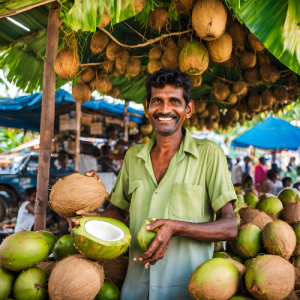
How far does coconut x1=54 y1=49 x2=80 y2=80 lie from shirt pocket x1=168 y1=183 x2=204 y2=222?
5.36 ft

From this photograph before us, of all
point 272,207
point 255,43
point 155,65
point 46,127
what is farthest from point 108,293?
point 255,43

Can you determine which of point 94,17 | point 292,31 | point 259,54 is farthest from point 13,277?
point 259,54

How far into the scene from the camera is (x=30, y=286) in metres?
1.56

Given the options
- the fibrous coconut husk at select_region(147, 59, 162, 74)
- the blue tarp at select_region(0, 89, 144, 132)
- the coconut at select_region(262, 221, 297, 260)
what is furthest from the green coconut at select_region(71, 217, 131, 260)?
the blue tarp at select_region(0, 89, 144, 132)

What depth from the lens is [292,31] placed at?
5.89ft

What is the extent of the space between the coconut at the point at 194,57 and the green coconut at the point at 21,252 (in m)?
1.87

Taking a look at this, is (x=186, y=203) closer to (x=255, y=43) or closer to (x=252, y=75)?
(x=255, y=43)

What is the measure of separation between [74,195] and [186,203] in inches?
27.1

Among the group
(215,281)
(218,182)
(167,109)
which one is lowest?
(215,281)

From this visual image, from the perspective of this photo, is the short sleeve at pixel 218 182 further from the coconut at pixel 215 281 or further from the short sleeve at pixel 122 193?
the short sleeve at pixel 122 193

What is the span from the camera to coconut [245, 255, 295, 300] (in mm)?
1444

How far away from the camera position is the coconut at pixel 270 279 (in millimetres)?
1444

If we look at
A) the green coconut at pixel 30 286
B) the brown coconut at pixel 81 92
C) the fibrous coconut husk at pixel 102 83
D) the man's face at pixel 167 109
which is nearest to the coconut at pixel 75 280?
the green coconut at pixel 30 286

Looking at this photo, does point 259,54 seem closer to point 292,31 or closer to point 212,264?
point 292,31
